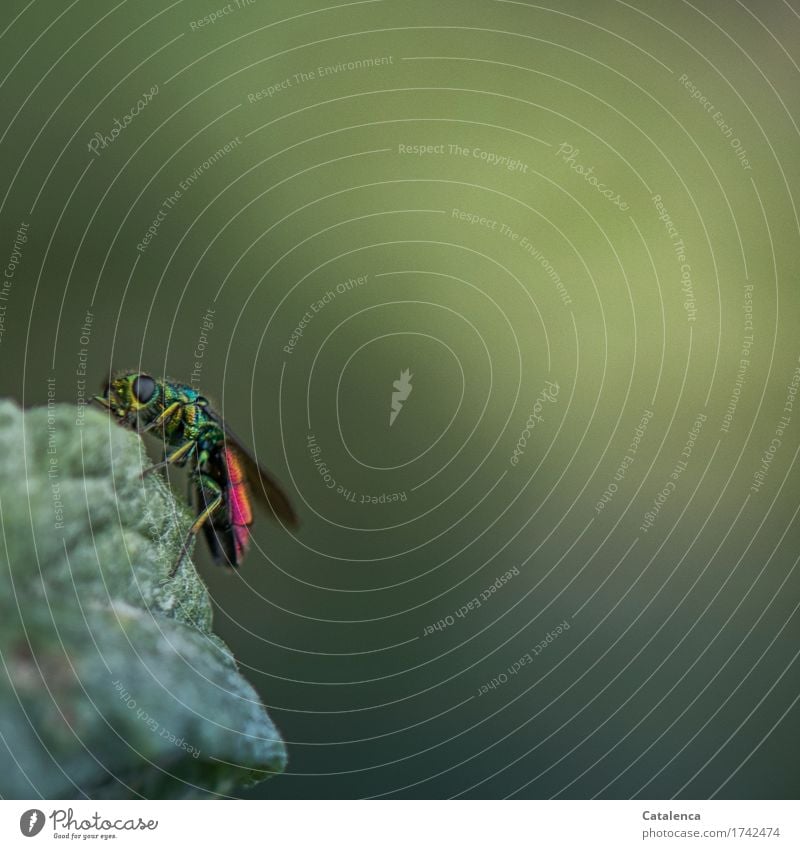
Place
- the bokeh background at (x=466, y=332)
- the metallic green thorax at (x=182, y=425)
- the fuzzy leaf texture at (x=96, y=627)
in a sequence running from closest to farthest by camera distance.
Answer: the fuzzy leaf texture at (x=96, y=627) < the metallic green thorax at (x=182, y=425) < the bokeh background at (x=466, y=332)

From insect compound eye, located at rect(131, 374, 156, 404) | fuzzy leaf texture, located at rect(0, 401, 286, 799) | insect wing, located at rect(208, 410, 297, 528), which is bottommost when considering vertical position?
fuzzy leaf texture, located at rect(0, 401, 286, 799)

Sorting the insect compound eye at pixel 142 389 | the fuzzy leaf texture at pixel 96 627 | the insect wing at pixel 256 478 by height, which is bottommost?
the fuzzy leaf texture at pixel 96 627

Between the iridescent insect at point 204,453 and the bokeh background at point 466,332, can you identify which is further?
the bokeh background at point 466,332

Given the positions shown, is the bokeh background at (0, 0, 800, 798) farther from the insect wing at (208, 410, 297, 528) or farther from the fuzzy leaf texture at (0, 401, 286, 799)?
the fuzzy leaf texture at (0, 401, 286, 799)

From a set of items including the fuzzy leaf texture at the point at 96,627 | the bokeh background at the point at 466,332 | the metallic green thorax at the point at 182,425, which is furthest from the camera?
the bokeh background at the point at 466,332

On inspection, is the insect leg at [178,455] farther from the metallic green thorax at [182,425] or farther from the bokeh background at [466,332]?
the bokeh background at [466,332]

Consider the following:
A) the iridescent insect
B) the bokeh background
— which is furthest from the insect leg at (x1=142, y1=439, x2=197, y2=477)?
the bokeh background

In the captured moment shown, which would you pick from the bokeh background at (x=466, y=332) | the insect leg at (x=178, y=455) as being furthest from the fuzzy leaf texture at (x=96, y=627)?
the bokeh background at (x=466, y=332)
